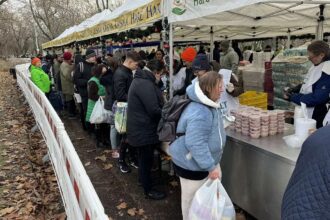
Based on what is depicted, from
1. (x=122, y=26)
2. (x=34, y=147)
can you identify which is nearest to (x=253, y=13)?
(x=122, y=26)

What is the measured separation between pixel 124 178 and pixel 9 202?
1630mm

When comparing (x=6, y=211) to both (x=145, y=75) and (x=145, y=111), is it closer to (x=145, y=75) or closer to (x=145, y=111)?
(x=145, y=111)

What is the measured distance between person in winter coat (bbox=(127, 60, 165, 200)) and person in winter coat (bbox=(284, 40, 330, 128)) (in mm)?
1773

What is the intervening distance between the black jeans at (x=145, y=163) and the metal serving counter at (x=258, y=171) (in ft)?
3.12

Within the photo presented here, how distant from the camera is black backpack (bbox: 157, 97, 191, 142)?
3086 millimetres

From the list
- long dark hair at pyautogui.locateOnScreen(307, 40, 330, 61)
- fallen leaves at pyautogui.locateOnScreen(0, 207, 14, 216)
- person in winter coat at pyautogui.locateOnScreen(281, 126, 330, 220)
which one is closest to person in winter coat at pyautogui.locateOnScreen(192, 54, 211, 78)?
long dark hair at pyautogui.locateOnScreen(307, 40, 330, 61)

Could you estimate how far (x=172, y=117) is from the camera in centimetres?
313

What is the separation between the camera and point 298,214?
138cm

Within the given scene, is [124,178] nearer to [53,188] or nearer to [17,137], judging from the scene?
[53,188]

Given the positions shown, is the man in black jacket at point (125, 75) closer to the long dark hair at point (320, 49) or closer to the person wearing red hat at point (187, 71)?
the person wearing red hat at point (187, 71)

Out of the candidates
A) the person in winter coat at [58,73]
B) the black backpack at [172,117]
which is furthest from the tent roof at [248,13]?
the person in winter coat at [58,73]

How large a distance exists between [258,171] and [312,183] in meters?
2.19

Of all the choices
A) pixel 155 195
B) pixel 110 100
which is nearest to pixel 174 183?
pixel 155 195

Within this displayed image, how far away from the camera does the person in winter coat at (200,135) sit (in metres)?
2.86
